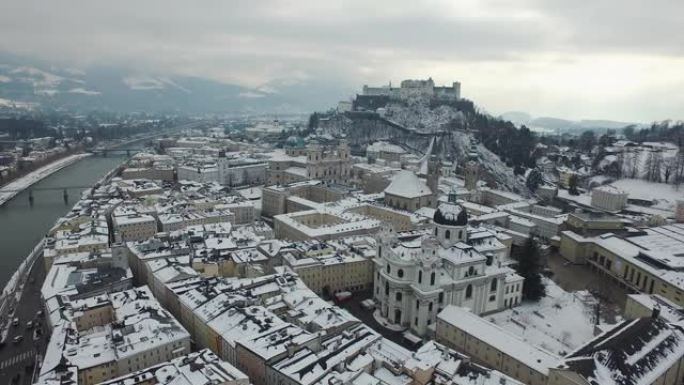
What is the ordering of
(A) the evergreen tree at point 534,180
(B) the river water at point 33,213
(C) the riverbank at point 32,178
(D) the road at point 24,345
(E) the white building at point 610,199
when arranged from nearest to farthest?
1. (D) the road at point 24,345
2. (B) the river water at point 33,213
3. (E) the white building at point 610,199
4. (A) the evergreen tree at point 534,180
5. (C) the riverbank at point 32,178

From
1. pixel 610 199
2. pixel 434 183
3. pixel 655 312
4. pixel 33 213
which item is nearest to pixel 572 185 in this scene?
pixel 610 199

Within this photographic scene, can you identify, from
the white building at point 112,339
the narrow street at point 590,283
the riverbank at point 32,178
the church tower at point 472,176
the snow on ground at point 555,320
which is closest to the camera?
the white building at point 112,339

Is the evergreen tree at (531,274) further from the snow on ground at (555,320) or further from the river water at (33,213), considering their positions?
the river water at (33,213)

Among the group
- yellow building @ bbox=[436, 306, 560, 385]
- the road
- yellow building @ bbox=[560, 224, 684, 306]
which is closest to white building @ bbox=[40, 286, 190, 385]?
the road

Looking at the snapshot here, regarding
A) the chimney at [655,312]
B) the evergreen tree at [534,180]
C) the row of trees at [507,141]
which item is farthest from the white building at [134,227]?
the row of trees at [507,141]

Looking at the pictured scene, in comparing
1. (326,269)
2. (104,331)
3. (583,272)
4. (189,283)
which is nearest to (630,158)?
(583,272)

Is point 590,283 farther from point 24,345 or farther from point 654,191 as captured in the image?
point 24,345

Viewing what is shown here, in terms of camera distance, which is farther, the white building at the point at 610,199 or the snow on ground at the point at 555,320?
the white building at the point at 610,199

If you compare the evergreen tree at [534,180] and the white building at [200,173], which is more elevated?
the evergreen tree at [534,180]
